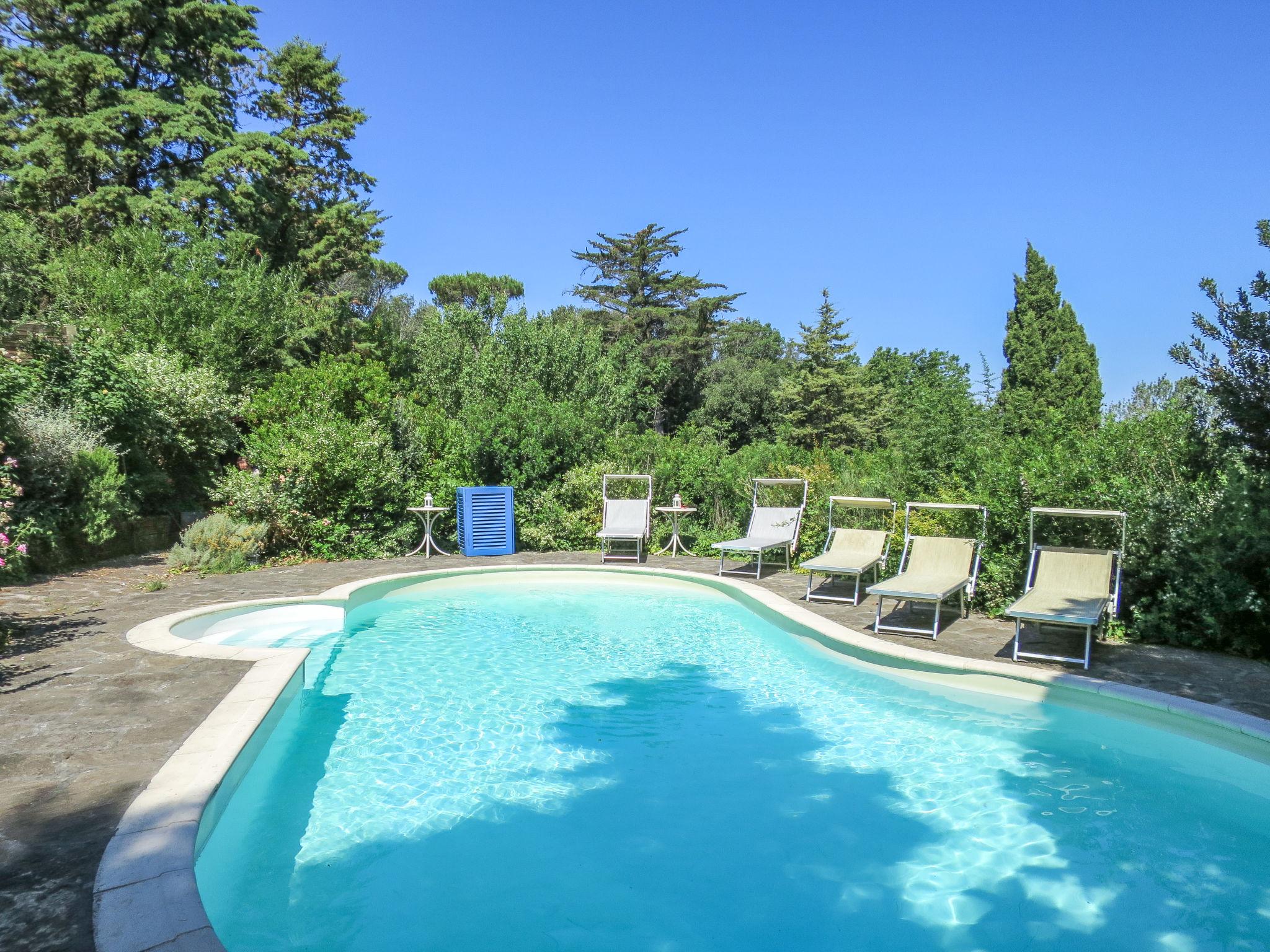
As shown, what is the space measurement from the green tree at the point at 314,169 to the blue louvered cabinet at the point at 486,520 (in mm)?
12536

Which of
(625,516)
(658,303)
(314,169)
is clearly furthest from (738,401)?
(625,516)

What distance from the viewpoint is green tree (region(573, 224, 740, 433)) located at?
33781mm

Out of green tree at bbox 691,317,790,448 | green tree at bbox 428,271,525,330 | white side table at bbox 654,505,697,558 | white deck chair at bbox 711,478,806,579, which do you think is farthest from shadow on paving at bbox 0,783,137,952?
green tree at bbox 428,271,525,330

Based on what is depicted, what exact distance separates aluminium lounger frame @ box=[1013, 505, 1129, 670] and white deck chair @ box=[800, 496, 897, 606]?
60.5 inches

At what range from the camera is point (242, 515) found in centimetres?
1011

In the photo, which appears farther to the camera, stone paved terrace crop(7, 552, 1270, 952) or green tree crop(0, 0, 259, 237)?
green tree crop(0, 0, 259, 237)

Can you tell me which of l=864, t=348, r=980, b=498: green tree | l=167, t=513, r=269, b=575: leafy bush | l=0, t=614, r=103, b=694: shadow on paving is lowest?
l=0, t=614, r=103, b=694: shadow on paving

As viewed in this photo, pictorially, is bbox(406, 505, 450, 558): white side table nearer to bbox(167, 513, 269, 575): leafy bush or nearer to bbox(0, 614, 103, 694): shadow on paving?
bbox(167, 513, 269, 575): leafy bush

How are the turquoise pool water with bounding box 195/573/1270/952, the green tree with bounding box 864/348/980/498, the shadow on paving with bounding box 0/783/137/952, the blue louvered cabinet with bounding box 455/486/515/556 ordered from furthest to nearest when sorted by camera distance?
1. the blue louvered cabinet with bounding box 455/486/515/556
2. the green tree with bounding box 864/348/980/498
3. the turquoise pool water with bounding box 195/573/1270/952
4. the shadow on paving with bounding box 0/783/137/952

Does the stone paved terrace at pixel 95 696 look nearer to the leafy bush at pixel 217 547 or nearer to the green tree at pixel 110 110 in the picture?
the leafy bush at pixel 217 547

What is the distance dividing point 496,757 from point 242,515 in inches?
292

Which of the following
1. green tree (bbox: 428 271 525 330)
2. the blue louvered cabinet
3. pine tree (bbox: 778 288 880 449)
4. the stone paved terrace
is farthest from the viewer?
green tree (bbox: 428 271 525 330)

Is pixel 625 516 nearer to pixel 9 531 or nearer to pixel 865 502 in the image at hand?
pixel 865 502

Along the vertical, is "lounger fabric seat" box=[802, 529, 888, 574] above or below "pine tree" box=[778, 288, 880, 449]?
below
